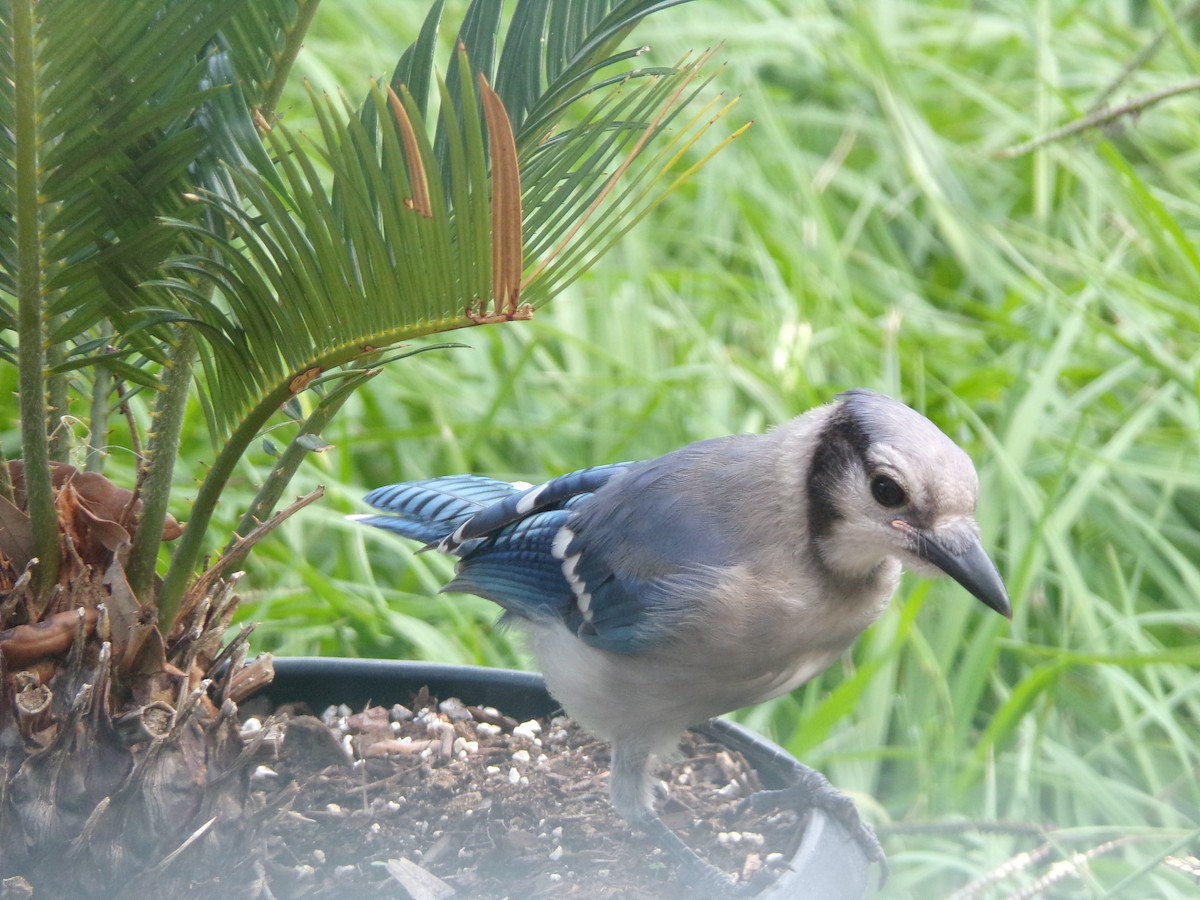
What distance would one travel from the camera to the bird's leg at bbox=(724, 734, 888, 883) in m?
1.30

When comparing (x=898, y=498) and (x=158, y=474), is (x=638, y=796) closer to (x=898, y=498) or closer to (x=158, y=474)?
(x=898, y=498)

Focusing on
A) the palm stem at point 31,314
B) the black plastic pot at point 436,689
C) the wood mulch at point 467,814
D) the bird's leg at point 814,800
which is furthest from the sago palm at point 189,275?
the bird's leg at point 814,800

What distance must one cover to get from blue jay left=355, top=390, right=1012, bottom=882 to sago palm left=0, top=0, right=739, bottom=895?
1.14 feet

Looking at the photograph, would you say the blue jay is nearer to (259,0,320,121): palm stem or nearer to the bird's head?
the bird's head

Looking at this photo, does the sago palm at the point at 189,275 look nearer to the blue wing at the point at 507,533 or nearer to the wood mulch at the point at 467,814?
the wood mulch at the point at 467,814

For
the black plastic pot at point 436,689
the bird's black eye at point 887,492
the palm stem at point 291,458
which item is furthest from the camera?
the black plastic pot at point 436,689

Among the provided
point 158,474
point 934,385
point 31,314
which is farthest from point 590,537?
point 934,385

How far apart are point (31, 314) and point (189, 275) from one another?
0.53 feet

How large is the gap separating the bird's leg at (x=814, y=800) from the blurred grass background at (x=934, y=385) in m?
0.22

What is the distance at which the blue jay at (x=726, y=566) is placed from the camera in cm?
114

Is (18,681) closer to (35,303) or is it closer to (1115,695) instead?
(35,303)

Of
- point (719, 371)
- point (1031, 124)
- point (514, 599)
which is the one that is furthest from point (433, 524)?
point (1031, 124)

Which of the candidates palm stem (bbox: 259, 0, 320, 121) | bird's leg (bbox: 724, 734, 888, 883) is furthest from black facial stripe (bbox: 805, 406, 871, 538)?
palm stem (bbox: 259, 0, 320, 121)

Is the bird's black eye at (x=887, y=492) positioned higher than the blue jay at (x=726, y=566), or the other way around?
the bird's black eye at (x=887, y=492)
